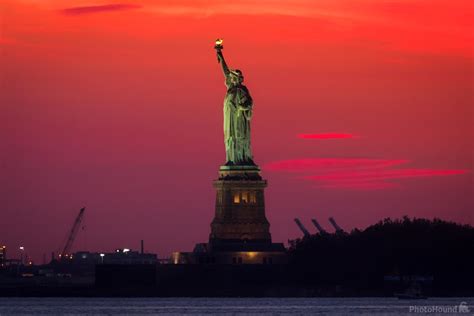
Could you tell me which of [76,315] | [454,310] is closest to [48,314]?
[76,315]

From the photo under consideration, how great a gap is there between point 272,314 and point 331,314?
5.31 m

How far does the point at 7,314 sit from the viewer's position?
19950 cm

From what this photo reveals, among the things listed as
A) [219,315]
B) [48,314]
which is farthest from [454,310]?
[48,314]

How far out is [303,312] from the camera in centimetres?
19762

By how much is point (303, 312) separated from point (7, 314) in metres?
25.7

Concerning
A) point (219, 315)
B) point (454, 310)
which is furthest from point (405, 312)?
point (219, 315)

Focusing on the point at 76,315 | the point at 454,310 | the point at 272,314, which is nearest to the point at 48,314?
the point at 76,315

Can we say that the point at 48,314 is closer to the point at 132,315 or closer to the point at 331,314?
the point at 132,315

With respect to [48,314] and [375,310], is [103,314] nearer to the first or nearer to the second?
[48,314]

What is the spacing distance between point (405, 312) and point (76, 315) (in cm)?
2779

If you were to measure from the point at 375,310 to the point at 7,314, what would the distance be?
105 ft

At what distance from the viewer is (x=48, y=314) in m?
197

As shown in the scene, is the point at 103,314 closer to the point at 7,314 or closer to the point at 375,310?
the point at 7,314

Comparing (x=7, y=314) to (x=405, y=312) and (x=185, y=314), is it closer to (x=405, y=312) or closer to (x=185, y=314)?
(x=185, y=314)
